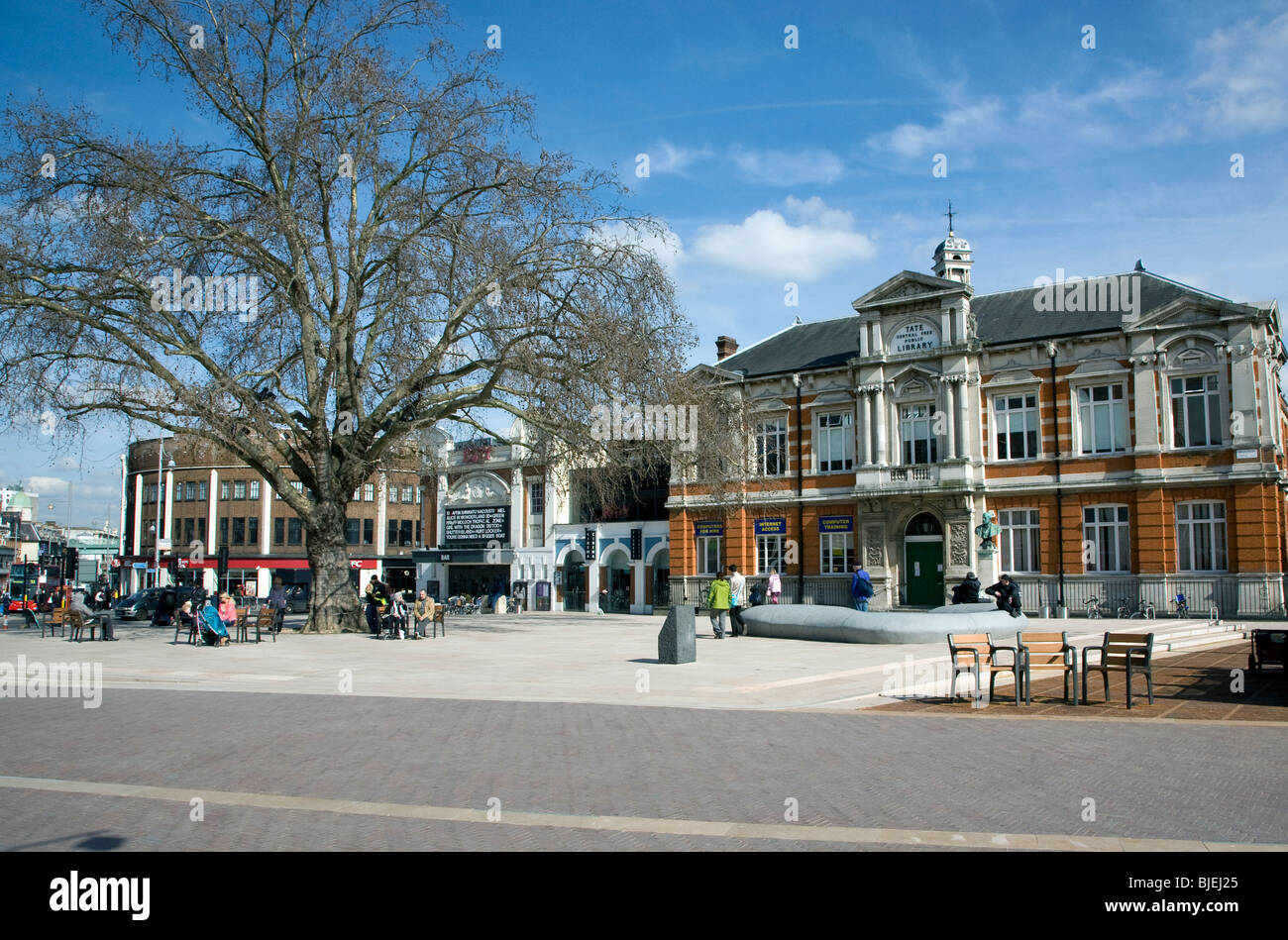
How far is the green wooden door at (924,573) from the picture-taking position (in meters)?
38.4

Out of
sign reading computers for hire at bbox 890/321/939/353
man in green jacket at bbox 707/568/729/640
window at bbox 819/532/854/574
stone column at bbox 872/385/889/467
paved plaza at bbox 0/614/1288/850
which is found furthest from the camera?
window at bbox 819/532/854/574

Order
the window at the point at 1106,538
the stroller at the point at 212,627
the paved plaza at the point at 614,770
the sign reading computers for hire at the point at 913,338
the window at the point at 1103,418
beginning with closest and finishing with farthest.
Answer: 1. the paved plaza at the point at 614,770
2. the stroller at the point at 212,627
3. the window at the point at 1106,538
4. the window at the point at 1103,418
5. the sign reading computers for hire at the point at 913,338

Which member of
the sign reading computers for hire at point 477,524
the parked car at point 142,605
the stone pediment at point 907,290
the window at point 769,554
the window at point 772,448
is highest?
the stone pediment at point 907,290

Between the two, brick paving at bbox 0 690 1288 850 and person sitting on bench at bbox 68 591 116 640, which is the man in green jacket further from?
person sitting on bench at bbox 68 591 116 640

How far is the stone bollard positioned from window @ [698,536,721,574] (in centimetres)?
2563

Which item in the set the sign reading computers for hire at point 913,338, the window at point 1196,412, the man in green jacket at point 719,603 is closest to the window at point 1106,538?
the window at point 1196,412

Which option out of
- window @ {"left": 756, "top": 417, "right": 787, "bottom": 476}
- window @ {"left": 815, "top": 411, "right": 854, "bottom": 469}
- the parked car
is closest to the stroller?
the parked car

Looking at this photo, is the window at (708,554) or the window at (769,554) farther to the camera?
the window at (708,554)

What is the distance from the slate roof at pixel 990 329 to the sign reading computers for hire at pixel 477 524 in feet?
50.6

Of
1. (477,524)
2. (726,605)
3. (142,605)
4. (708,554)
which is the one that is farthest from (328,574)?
(477,524)

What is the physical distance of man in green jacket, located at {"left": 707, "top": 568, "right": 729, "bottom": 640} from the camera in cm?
2525

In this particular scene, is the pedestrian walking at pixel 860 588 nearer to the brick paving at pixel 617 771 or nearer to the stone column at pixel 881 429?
the stone column at pixel 881 429
